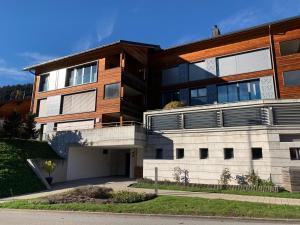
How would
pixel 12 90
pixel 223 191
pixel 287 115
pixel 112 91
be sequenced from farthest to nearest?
pixel 12 90
pixel 112 91
pixel 287 115
pixel 223 191

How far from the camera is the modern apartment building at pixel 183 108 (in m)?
16.1

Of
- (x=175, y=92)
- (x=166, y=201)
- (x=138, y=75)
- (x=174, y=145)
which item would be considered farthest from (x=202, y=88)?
(x=166, y=201)

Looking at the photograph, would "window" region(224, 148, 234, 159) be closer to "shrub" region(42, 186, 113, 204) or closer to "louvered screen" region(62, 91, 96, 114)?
"shrub" region(42, 186, 113, 204)

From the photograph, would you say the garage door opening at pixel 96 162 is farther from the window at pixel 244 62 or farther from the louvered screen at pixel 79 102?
the window at pixel 244 62

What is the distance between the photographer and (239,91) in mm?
23797

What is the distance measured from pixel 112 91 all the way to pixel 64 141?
6.08 metres

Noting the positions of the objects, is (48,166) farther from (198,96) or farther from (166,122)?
(198,96)

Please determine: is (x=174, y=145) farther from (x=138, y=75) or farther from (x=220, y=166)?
(x=138, y=75)

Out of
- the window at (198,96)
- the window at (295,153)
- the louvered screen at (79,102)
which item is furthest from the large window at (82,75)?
the window at (295,153)

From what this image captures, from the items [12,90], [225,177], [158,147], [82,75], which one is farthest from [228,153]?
[12,90]

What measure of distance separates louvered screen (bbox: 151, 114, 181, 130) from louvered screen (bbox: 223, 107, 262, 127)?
334 cm

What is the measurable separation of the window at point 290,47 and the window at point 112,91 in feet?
48.0

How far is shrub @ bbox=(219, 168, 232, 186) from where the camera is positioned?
1614 cm

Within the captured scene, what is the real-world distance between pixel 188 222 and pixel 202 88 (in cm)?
1848
